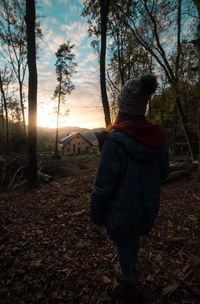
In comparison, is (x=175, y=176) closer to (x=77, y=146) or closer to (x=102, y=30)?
(x=102, y=30)

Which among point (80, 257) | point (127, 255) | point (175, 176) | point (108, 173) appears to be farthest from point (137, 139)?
point (175, 176)

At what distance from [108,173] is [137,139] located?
1.28 ft

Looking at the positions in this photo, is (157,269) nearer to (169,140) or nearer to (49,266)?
(49,266)

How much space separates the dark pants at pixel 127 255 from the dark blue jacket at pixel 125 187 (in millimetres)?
121

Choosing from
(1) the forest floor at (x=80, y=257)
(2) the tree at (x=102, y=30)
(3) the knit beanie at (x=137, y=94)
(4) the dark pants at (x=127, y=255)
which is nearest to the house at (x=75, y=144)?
(2) the tree at (x=102, y=30)

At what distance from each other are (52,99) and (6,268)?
20997 mm

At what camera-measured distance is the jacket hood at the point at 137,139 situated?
1.19m

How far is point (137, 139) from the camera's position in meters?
1.19

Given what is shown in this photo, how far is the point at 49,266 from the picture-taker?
225 centimetres

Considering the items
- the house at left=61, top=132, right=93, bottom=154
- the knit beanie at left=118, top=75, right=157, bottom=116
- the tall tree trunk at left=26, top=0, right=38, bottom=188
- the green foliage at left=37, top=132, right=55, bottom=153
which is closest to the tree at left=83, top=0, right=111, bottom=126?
the tall tree trunk at left=26, top=0, right=38, bottom=188

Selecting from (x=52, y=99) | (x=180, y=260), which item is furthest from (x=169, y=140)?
(x=180, y=260)

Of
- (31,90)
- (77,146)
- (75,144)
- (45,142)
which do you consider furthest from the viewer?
(77,146)

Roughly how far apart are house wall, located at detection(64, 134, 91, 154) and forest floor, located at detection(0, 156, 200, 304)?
39.9 meters

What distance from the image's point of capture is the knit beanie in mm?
1173
